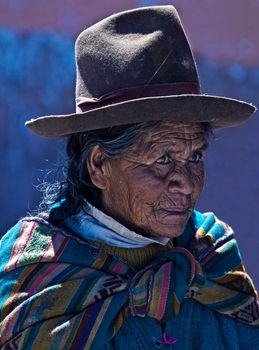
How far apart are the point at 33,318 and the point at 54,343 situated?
0.10 meters

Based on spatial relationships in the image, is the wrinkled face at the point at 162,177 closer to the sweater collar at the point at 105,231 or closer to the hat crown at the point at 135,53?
the sweater collar at the point at 105,231

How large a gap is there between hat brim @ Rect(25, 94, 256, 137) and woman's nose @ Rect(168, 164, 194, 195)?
Answer: 177mm

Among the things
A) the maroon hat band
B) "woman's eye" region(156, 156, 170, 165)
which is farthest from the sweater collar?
the maroon hat band

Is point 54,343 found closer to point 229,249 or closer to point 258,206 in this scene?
point 229,249

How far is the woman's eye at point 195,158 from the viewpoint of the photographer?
276 cm

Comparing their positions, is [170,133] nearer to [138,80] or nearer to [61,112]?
[138,80]

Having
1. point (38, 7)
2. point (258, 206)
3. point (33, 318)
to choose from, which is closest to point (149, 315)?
point (33, 318)

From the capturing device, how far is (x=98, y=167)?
280 cm

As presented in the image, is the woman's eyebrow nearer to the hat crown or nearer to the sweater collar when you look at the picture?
the hat crown

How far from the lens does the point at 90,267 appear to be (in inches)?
108

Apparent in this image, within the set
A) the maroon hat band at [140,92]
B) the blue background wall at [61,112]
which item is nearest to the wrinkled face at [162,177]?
the maroon hat band at [140,92]

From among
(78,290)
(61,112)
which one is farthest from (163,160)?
(61,112)

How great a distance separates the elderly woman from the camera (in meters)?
2.64

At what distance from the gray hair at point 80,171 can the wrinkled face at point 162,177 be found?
0.15 feet
